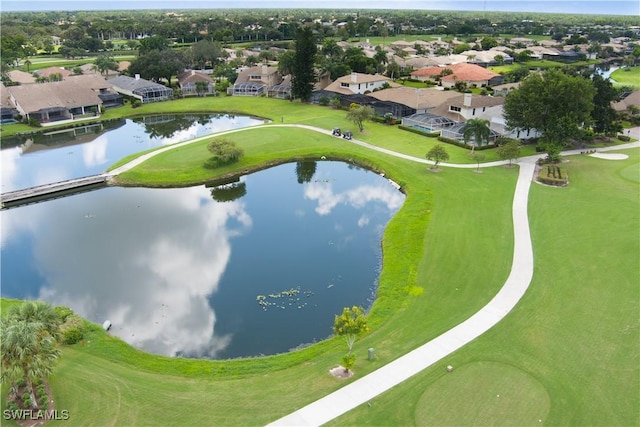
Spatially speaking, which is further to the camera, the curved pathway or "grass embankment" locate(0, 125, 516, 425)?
"grass embankment" locate(0, 125, 516, 425)

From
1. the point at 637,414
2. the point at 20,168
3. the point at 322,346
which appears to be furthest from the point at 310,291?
the point at 20,168

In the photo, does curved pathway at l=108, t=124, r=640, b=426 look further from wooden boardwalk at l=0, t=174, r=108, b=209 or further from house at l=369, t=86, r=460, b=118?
wooden boardwalk at l=0, t=174, r=108, b=209

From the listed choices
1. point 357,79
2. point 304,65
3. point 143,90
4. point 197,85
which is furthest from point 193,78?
point 357,79

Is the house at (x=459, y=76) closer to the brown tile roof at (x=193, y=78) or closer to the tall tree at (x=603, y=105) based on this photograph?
the tall tree at (x=603, y=105)

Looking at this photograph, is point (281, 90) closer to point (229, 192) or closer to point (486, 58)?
point (229, 192)

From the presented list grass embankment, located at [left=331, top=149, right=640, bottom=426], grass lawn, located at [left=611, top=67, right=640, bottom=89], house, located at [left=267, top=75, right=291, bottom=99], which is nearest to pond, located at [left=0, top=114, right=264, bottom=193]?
house, located at [left=267, top=75, right=291, bottom=99]

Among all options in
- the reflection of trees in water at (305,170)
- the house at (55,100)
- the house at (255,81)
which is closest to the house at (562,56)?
the house at (255,81)

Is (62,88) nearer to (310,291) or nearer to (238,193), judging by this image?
(238,193)
